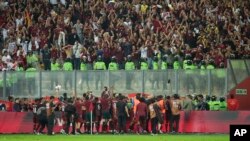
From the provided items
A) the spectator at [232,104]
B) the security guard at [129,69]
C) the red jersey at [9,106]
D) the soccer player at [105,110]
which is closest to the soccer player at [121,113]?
the soccer player at [105,110]

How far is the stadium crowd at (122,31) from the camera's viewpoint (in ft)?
137

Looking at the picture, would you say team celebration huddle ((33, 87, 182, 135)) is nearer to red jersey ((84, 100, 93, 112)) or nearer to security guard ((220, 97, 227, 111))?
red jersey ((84, 100, 93, 112))

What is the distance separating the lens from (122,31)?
43812 millimetres

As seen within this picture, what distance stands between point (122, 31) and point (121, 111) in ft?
29.6

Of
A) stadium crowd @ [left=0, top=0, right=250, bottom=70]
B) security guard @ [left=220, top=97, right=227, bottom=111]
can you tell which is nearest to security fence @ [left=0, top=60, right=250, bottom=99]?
security guard @ [left=220, top=97, right=227, bottom=111]

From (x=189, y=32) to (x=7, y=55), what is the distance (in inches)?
398

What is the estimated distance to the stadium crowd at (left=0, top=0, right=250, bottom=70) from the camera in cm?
4166

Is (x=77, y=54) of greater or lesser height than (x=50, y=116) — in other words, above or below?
above

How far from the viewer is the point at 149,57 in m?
41.4

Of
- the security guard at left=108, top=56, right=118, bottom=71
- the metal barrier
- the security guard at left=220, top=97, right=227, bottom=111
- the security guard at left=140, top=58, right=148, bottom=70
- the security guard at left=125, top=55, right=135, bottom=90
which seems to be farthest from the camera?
the security guard at left=108, top=56, right=118, bottom=71

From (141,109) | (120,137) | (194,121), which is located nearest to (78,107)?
(141,109)

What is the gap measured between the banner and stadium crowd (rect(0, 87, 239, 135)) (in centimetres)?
32

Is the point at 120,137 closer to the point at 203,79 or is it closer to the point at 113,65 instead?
the point at 203,79

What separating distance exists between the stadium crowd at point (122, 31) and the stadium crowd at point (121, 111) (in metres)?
3.37
